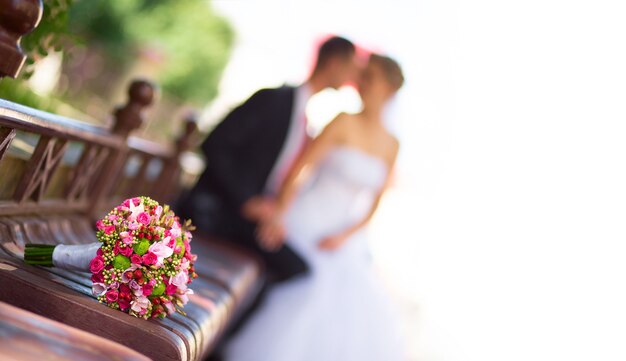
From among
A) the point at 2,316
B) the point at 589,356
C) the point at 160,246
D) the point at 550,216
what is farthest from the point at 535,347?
the point at 2,316

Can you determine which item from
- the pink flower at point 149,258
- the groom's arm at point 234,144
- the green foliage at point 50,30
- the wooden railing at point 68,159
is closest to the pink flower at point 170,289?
the pink flower at point 149,258

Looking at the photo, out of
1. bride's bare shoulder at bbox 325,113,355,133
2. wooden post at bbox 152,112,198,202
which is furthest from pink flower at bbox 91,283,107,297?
wooden post at bbox 152,112,198,202

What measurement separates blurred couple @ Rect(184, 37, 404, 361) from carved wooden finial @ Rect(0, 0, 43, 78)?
7.67 feet

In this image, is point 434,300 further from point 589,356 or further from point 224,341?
point 224,341

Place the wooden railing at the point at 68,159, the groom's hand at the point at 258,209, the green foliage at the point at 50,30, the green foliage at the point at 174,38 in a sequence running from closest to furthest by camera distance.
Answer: the wooden railing at the point at 68,159 → the green foliage at the point at 50,30 → the groom's hand at the point at 258,209 → the green foliage at the point at 174,38

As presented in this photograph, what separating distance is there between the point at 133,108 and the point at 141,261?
5.34 feet

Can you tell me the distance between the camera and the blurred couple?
14.7 ft

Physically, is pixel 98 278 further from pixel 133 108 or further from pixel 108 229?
pixel 133 108

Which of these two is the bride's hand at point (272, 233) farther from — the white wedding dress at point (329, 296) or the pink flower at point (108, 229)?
the pink flower at point (108, 229)

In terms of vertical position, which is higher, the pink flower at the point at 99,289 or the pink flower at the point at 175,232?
the pink flower at the point at 175,232

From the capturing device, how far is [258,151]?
4594 mm

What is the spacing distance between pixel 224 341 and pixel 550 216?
4629 millimetres

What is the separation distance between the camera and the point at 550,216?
319 inches

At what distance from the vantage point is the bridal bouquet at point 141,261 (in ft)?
7.38
